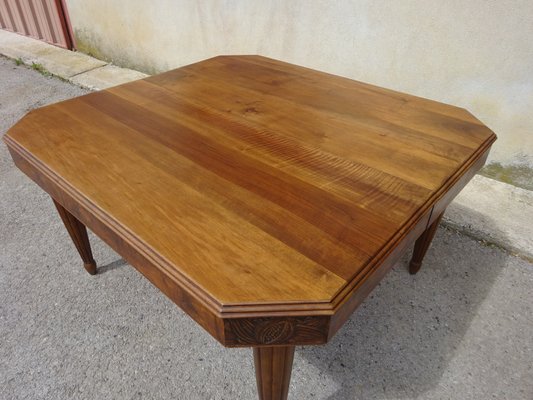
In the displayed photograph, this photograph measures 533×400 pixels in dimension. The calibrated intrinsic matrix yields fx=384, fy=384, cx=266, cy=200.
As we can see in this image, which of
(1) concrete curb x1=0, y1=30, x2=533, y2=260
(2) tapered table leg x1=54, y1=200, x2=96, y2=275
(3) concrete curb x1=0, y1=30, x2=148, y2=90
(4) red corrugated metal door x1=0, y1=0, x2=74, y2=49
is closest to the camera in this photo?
(2) tapered table leg x1=54, y1=200, x2=96, y2=275

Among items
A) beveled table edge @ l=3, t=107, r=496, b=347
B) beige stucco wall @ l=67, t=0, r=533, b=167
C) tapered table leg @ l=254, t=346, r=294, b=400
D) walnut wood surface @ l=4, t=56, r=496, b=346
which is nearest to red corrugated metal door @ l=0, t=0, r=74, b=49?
beige stucco wall @ l=67, t=0, r=533, b=167

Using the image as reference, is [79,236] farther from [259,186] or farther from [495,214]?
[495,214]

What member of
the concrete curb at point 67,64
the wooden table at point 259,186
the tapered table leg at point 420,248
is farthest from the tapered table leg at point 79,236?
the concrete curb at point 67,64

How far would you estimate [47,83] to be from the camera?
110 inches

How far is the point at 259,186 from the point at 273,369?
1.15 ft

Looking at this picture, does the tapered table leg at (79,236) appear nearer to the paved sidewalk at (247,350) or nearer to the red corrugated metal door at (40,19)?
the paved sidewalk at (247,350)

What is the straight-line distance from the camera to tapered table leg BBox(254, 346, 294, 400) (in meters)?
0.66

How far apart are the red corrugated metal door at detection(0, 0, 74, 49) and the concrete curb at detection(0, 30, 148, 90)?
0.26 feet

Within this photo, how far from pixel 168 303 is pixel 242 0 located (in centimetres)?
168

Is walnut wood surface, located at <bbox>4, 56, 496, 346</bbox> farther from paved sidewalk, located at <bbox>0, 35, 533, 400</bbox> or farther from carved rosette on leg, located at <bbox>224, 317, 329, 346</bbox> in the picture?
paved sidewalk, located at <bbox>0, 35, 533, 400</bbox>

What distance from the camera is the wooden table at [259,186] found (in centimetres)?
59

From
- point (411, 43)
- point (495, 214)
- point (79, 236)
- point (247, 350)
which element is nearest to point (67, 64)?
point (79, 236)

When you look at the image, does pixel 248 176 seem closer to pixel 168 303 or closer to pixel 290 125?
pixel 290 125

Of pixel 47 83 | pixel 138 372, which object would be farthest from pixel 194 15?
pixel 138 372
